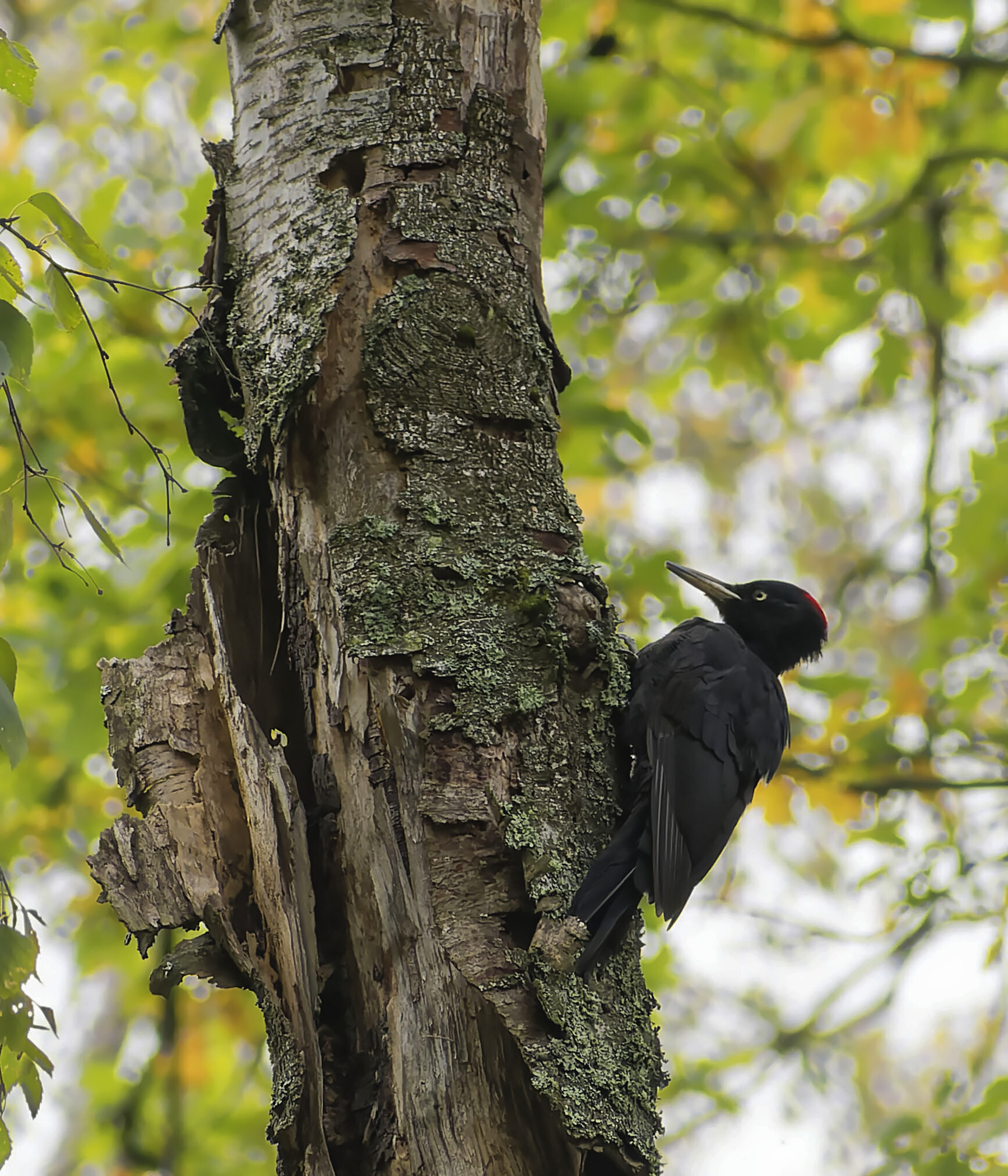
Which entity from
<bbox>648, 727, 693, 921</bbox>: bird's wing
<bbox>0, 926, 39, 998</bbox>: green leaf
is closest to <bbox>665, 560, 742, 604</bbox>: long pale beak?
<bbox>648, 727, 693, 921</bbox>: bird's wing

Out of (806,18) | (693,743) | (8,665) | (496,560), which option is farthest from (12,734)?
(806,18)

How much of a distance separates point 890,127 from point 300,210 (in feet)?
12.2

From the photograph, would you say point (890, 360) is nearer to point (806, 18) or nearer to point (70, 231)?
point (806, 18)

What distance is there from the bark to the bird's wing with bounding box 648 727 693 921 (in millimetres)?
298

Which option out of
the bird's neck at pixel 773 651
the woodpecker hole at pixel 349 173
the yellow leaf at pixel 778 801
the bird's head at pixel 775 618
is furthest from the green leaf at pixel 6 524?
the yellow leaf at pixel 778 801

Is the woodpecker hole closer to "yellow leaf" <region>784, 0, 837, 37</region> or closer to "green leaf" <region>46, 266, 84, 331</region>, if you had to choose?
"green leaf" <region>46, 266, 84, 331</region>

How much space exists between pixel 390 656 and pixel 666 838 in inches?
30.6

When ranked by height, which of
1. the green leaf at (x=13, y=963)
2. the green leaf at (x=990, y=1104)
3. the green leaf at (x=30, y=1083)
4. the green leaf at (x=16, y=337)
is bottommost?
the green leaf at (x=30, y=1083)

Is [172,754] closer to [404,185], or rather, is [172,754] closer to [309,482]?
[309,482]

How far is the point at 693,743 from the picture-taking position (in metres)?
2.54

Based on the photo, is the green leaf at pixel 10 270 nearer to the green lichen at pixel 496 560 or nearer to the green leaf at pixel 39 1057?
the green lichen at pixel 496 560

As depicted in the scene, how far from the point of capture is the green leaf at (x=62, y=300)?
54.7 inches

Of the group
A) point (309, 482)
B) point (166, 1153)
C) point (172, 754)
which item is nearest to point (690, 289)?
point (309, 482)

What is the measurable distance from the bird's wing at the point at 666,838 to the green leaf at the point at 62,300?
1.30 meters
